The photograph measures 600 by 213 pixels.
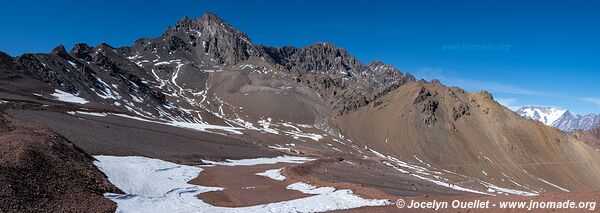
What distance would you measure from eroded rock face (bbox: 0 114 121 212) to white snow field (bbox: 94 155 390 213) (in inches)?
61.0

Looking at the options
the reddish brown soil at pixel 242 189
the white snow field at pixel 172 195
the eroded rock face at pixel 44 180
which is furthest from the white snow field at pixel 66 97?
the eroded rock face at pixel 44 180

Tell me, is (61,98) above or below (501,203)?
above

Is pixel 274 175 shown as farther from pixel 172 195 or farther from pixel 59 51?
pixel 59 51

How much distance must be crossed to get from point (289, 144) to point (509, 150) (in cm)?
9353

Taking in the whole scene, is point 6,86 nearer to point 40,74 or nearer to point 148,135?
point 40,74

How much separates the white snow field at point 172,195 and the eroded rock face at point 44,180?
5.08ft

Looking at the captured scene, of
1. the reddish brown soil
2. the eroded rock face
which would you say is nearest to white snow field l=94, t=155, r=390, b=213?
the reddish brown soil

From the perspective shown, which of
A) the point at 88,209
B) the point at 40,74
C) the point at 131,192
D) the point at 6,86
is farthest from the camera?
the point at 40,74

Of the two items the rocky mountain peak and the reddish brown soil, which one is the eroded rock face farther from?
the rocky mountain peak

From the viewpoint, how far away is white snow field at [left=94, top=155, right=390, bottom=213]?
1048 inches

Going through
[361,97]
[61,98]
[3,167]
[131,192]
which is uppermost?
[361,97]

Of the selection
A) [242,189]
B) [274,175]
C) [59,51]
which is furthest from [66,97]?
[242,189]

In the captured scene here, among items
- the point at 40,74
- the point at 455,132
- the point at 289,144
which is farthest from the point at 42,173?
the point at 455,132

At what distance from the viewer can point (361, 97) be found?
19725cm
